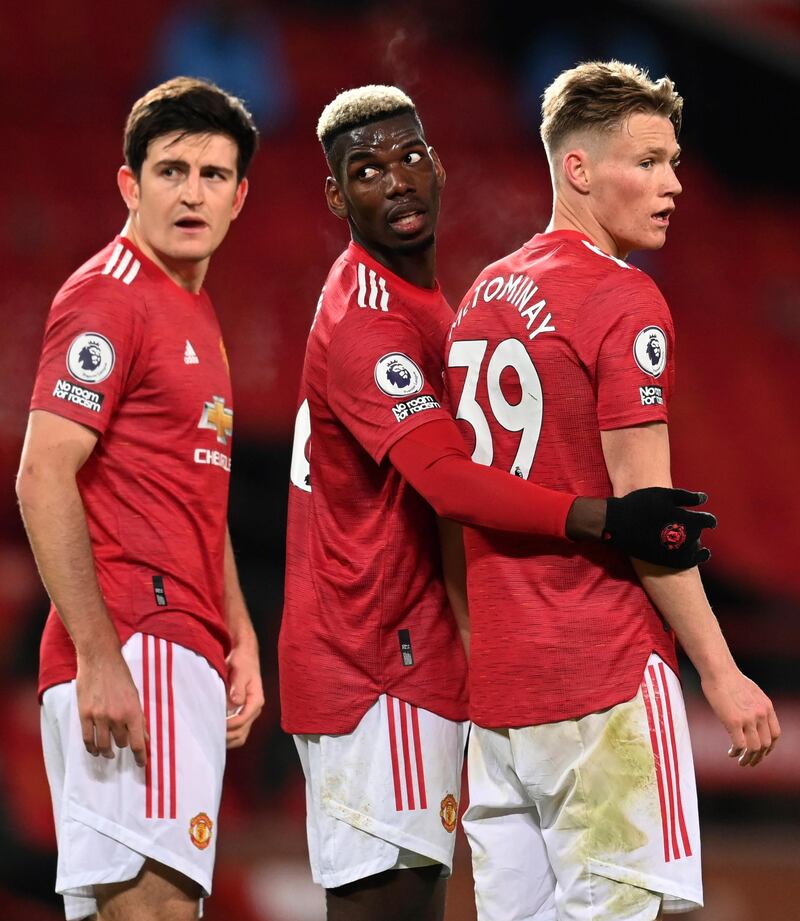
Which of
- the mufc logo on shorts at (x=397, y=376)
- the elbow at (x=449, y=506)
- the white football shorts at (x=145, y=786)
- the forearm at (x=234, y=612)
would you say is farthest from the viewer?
the forearm at (x=234, y=612)

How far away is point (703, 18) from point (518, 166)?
1.23 metres

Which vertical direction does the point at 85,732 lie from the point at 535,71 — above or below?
below

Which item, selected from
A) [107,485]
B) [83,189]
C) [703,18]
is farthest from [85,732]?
[703,18]

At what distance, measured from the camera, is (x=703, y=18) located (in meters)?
7.02

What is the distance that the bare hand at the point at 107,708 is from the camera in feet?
8.32

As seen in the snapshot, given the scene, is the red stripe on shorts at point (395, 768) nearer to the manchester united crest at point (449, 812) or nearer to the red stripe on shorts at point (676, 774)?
the manchester united crest at point (449, 812)

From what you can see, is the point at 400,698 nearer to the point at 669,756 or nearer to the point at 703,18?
the point at 669,756

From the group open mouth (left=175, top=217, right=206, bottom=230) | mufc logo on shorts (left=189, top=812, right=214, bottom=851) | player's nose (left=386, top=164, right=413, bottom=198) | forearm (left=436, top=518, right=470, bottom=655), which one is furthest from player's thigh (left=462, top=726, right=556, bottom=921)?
open mouth (left=175, top=217, right=206, bottom=230)

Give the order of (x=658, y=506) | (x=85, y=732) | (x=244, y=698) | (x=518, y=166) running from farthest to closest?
(x=518, y=166), (x=244, y=698), (x=85, y=732), (x=658, y=506)

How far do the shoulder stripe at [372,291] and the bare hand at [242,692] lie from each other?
891 millimetres

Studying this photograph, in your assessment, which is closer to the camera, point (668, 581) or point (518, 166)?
point (668, 581)

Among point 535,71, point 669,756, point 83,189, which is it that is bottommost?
point 669,756

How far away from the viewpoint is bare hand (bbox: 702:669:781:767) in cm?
217

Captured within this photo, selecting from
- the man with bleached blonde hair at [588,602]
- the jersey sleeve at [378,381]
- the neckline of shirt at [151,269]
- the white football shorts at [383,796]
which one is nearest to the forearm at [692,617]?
the man with bleached blonde hair at [588,602]
